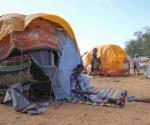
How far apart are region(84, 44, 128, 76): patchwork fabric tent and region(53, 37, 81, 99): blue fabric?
8.98 metres

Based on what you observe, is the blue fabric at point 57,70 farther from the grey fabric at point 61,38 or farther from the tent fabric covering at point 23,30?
the tent fabric covering at point 23,30

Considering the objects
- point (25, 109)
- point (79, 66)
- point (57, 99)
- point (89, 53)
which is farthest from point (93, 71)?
point (25, 109)

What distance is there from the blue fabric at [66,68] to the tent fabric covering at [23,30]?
573 millimetres

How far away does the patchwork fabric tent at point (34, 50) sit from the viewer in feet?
29.7

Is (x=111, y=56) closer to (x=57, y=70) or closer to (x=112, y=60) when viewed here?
(x=112, y=60)

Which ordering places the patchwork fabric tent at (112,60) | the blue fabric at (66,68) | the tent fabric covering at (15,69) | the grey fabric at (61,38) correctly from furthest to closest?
1. the patchwork fabric tent at (112,60)
2. the grey fabric at (61,38)
3. the blue fabric at (66,68)
4. the tent fabric covering at (15,69)

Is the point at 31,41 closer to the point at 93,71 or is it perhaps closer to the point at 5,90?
the point at 5,90

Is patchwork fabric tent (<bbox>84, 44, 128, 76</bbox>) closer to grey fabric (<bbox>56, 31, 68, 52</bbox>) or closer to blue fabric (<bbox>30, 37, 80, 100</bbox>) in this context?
grey fabric (<bbox>56, 31, 68, 52</bbox>)

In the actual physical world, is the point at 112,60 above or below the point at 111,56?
below

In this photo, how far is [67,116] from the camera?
24.5 feet

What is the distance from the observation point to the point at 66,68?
9789 millimetres

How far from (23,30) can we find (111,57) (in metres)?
11.0

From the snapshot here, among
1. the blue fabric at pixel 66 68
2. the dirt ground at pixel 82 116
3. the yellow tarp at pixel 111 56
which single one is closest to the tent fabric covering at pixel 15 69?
the dirt ground at pixel 82 116

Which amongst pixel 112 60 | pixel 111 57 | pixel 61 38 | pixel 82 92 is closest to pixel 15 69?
pixel 61 38
